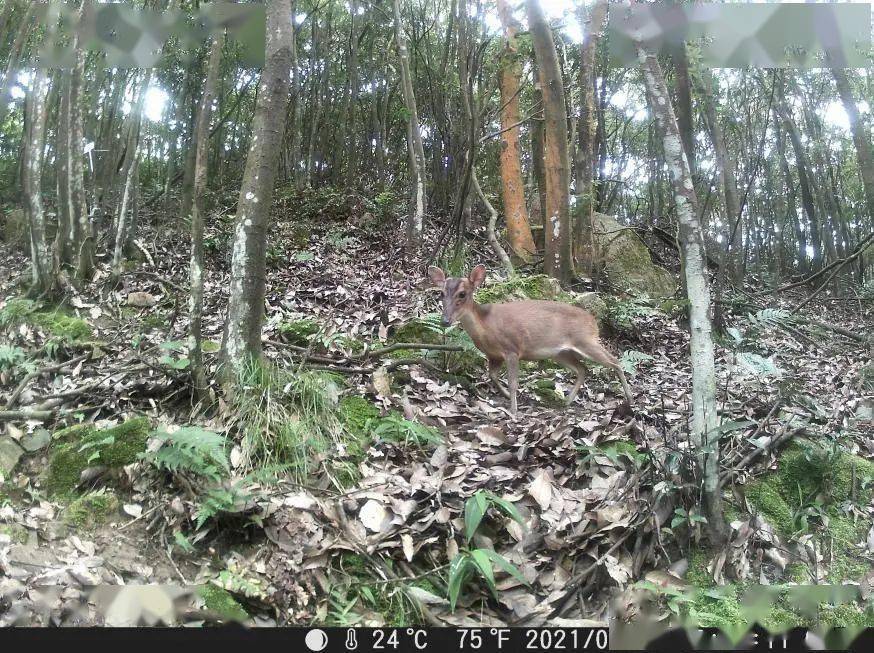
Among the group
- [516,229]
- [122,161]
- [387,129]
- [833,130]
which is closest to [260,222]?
[516,229]

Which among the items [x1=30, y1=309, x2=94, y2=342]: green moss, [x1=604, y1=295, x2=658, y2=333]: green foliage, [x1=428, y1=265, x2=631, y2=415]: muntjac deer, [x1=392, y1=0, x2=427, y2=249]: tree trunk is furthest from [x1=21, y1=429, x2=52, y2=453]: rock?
[x1=604, y1=295, x2=658, y2=333]: green foliage

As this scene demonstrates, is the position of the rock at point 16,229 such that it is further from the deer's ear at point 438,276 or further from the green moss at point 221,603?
the green moss at point 221,603

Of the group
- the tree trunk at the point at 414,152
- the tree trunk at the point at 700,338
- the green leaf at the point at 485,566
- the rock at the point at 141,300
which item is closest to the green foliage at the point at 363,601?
the green leaf at the point at 485,566

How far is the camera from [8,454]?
4043 millimetres

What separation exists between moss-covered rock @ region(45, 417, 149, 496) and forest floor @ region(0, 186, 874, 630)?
0.01 metres

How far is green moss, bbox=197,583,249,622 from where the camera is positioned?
9.58 ft

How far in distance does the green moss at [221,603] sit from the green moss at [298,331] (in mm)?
3193

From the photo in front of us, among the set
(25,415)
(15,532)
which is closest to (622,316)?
(25,415)

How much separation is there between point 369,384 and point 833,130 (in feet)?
69.9

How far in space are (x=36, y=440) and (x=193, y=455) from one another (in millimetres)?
1442

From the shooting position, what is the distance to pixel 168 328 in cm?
635

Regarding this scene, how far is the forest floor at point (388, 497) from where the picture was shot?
3.23 m

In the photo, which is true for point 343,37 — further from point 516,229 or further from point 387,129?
point 516,229

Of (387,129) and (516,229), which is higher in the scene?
(387,129)
